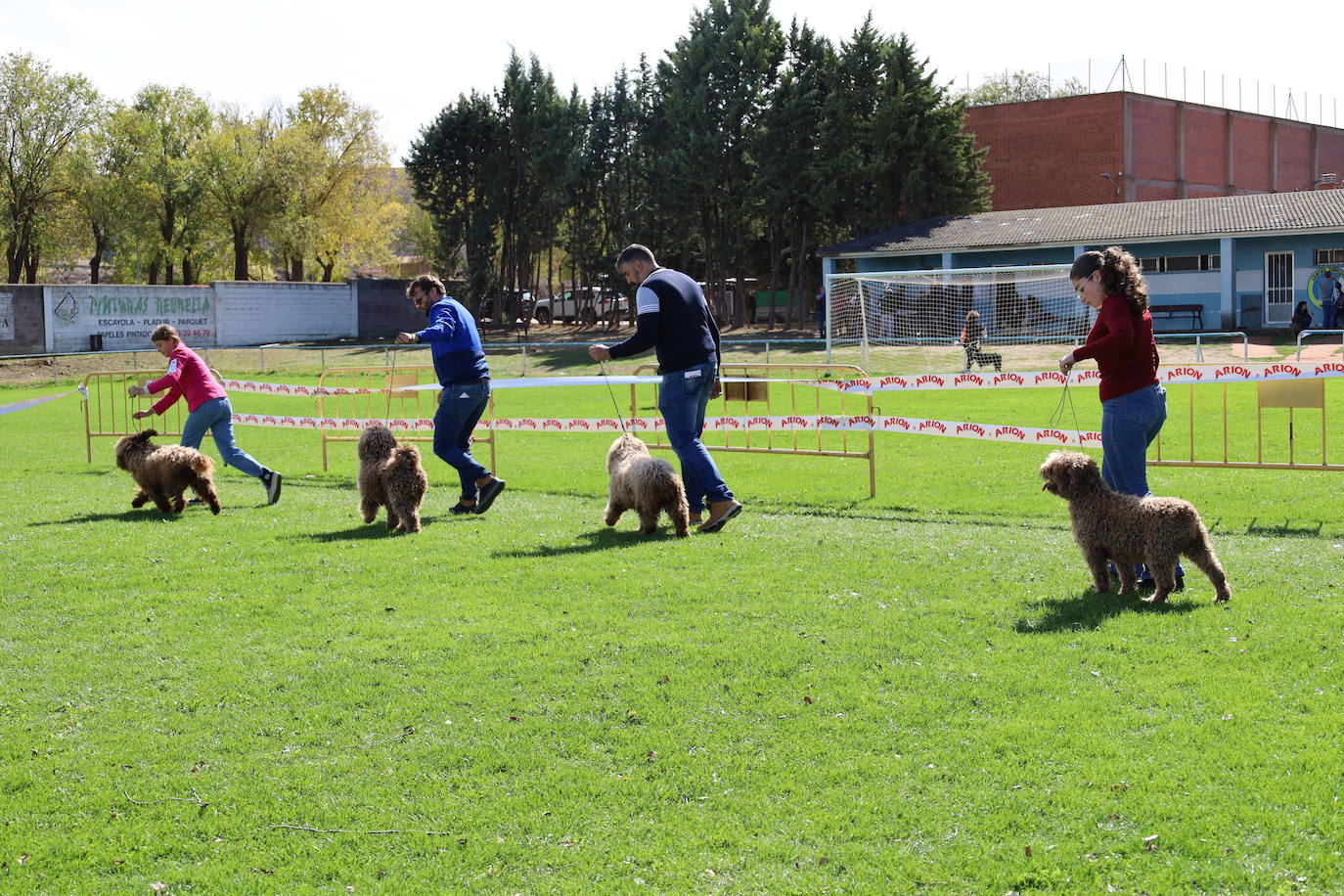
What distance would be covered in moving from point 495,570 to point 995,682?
3908mm

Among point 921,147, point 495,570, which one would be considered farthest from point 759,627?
point 921,147

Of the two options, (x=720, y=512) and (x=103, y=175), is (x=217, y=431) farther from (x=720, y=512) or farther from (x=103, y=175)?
(x=103, y=175)

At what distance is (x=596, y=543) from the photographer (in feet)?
30.4

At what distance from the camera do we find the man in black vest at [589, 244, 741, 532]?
360 inches

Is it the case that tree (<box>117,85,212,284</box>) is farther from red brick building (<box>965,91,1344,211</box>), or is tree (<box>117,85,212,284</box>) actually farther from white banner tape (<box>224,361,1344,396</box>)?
white banner tape (<box>224,361,1344,396</box>)

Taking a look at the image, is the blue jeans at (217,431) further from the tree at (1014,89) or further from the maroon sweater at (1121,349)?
the tree at (1014,89)

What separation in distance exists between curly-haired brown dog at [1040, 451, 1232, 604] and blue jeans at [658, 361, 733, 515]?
10.1ft

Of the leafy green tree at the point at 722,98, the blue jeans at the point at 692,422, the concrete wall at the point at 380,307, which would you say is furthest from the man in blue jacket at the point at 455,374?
the concrete wall at the point at 380,307

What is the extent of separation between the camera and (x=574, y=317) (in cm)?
5884

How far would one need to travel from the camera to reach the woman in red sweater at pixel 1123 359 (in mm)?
6871

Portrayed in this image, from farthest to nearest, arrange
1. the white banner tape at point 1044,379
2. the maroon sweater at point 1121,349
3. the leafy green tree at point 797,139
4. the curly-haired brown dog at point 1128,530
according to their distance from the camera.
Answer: the leafy green tree at point 797,139 < the white banner tape at point 1044,379 < the maroon sweater at point 1121,349 < the curly-haired brown dog at point 1128,530

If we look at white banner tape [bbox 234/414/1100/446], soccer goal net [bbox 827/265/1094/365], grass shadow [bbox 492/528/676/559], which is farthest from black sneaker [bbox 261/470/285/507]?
soccer goal net [bbox 827/265/1094/365]

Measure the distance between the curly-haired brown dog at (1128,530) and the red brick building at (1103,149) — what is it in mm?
52422

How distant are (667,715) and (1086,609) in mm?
2823
